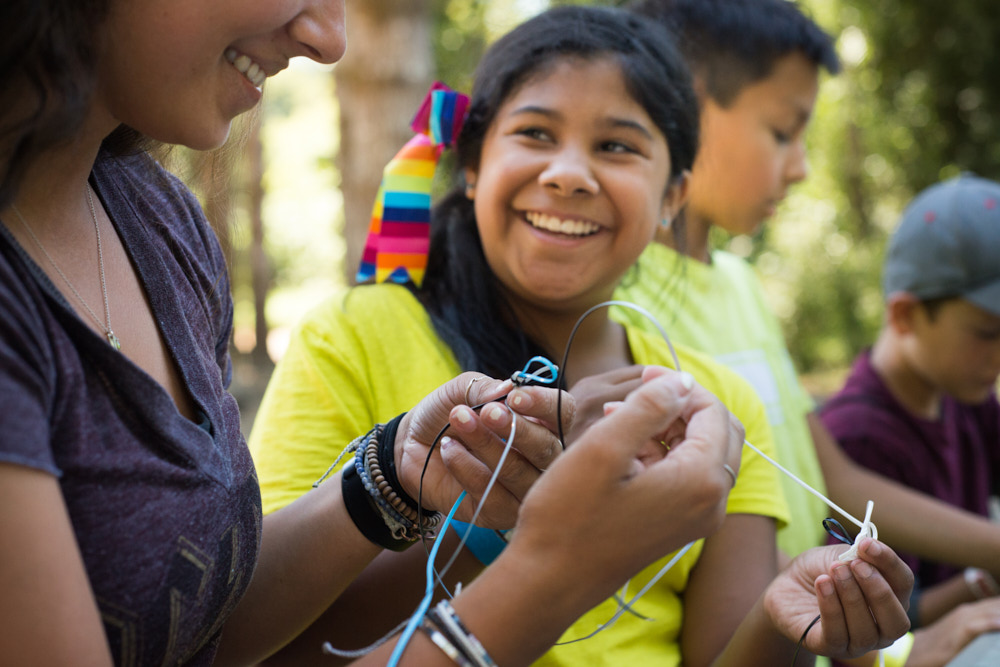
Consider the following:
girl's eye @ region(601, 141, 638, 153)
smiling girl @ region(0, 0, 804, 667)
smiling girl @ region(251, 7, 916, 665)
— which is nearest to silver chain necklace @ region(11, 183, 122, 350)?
smiling girl @ region(0, 0, 804, 667)

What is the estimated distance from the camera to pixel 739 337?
2410 mm

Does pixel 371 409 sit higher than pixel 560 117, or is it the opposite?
pixel 560 117

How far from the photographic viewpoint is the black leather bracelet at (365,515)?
131 centimetres

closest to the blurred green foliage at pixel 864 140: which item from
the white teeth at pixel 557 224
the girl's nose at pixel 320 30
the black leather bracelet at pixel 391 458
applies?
the white teeth at pixel 557 224

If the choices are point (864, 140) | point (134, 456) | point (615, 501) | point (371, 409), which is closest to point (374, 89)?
point (371, 409)

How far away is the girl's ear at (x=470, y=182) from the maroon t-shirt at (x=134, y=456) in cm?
81

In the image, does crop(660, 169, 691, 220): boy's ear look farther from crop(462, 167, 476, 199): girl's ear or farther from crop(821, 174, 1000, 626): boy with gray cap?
crop(821, 174, 1000, 626): boy with gray cap

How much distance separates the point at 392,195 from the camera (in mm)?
1862

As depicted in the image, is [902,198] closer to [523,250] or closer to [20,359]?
[523,250]

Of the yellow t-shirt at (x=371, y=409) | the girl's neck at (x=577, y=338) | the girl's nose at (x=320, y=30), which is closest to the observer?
the girl's nose at (x=320, y=30)

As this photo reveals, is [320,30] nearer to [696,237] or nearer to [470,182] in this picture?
[470,182]

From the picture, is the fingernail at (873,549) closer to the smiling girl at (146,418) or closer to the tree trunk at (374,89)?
the smiling girl at (146,418)

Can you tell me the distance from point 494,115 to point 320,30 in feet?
2.42

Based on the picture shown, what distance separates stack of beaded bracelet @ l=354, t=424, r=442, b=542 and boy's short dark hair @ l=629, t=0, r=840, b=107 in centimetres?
166
